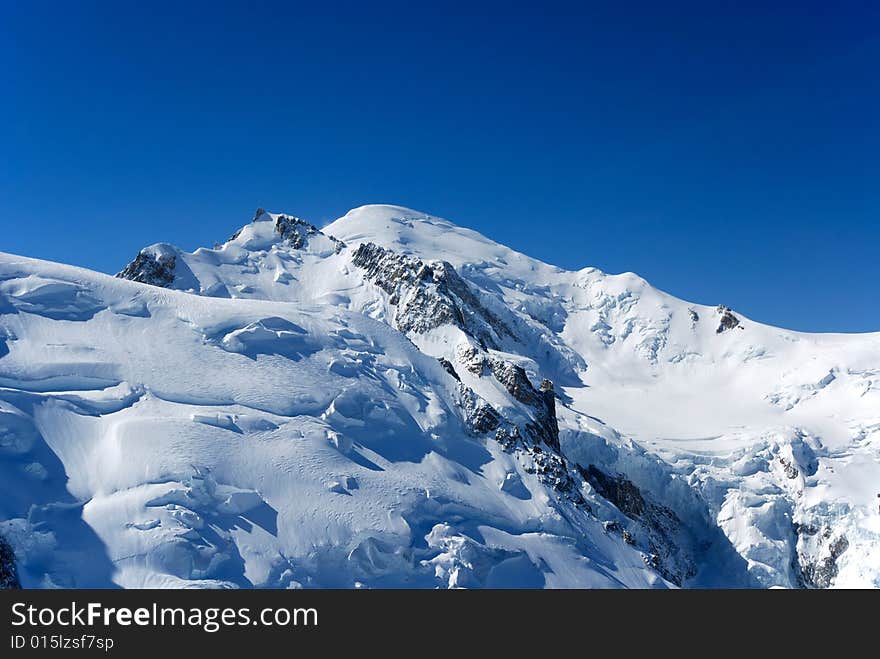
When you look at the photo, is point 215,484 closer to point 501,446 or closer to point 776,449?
point 501,446

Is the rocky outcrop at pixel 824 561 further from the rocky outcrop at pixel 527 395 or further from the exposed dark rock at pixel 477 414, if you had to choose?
the exposed dark rock at pixel 477 414

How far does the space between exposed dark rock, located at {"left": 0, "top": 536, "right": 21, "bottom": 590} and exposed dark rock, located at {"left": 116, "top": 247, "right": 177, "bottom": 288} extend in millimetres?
57630

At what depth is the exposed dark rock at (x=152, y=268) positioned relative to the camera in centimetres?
8731

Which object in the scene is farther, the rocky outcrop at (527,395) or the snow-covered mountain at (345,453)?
the rocky outcrop at (527,395)

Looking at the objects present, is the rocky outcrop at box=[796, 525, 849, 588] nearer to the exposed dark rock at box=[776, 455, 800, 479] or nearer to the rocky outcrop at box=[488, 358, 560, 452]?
the exposed dark rock at box=[776, 455, 800, 479]

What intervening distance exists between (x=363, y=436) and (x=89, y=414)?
1712 cm

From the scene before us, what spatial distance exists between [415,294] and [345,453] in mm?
41621

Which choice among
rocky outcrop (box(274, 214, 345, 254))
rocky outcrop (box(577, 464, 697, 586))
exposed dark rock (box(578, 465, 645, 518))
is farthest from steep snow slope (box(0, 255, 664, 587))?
rocky outcrop (box(274, 214, 345, 254))

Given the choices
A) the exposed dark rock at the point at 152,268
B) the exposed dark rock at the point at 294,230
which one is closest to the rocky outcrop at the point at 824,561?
the exposed dark rock at the point at 294,230

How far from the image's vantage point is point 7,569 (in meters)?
32.2

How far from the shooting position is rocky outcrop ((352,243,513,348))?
8425 centimetres

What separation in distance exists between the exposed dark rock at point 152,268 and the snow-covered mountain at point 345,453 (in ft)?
1.13

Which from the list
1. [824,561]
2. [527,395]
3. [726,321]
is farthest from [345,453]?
[726,321]
